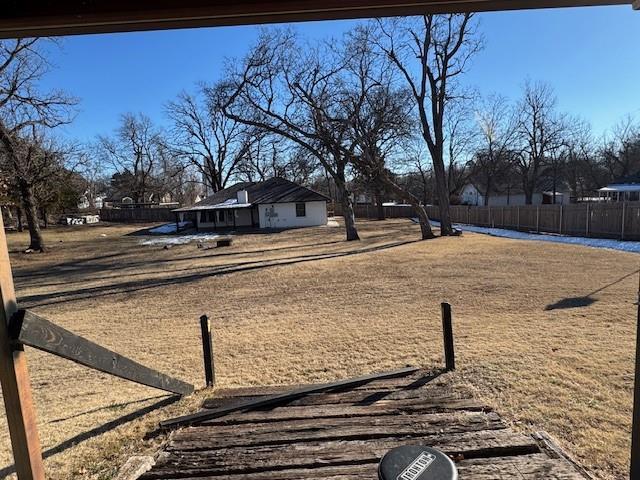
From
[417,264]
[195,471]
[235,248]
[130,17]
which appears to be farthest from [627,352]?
[235,248]

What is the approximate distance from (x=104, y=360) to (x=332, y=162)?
79.8 ft

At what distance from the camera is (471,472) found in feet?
7.48

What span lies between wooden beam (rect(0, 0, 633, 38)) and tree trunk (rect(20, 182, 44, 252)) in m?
26.0

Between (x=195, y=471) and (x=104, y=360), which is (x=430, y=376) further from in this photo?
(x=104, y=360)

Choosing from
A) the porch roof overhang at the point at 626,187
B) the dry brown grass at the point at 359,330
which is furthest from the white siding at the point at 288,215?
the porch roof overhang at the point at 626,187

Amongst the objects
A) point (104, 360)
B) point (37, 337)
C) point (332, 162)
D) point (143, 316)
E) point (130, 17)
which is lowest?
point (143, 316)

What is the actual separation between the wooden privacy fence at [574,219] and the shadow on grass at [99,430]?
21.3 meters

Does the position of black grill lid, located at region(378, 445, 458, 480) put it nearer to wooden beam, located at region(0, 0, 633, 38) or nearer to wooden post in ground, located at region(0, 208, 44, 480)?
wooden post in ground, located at region(0, 208, 44, 480)

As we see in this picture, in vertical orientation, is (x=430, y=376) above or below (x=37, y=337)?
below

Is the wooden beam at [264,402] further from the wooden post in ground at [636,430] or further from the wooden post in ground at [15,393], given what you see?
the wooden post in ground at [636,430]

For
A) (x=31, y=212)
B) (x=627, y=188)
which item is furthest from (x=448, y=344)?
(x=627, y=188)

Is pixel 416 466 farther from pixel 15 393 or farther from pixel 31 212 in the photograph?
pixel 31 212

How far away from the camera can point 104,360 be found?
258 cm

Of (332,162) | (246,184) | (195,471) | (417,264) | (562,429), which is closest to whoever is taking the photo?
(195,471)
